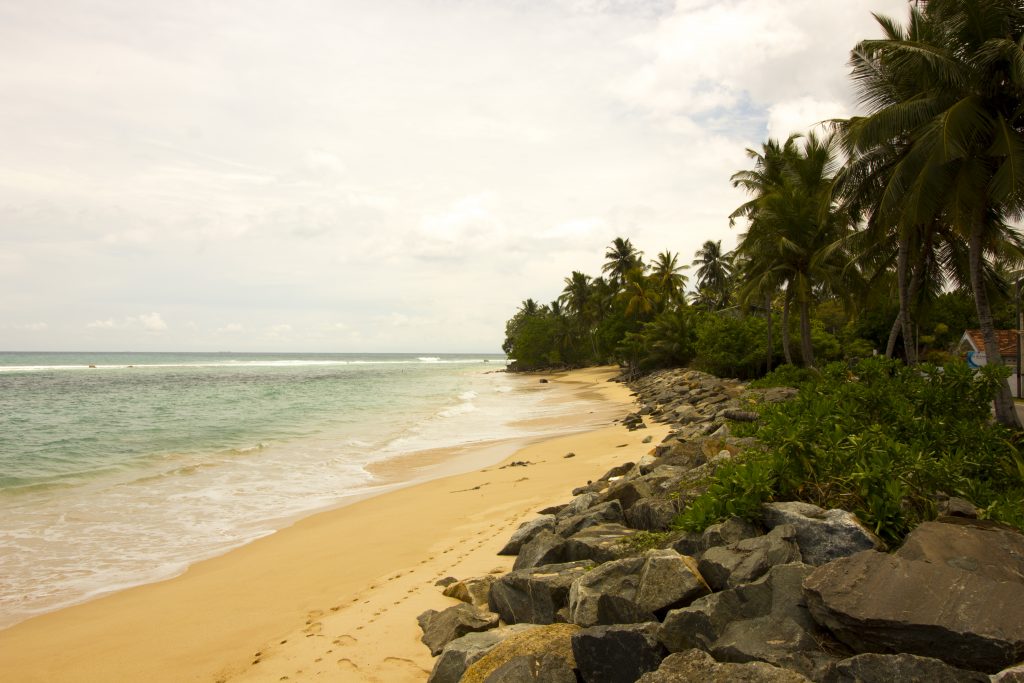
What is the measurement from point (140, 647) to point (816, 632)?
6.28 metres

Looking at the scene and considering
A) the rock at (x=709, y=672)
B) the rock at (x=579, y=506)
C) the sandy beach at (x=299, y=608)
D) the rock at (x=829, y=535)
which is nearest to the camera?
the rock at (x=709, y=672)

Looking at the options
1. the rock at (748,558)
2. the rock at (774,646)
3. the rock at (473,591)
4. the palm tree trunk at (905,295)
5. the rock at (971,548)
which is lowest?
the rock at (473,591)

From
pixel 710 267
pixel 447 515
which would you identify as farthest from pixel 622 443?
pixel 710 267

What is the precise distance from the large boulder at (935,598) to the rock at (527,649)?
5.29 feet

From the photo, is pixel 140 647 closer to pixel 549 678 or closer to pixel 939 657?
pixel 549 678

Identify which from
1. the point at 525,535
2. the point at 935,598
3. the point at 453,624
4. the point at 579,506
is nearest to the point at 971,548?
the point at 935,598

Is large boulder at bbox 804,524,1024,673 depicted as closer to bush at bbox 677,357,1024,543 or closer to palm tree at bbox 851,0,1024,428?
bush at bbox 677,357,1024,543

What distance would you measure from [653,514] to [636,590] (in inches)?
65.1

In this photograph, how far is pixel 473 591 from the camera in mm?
6184

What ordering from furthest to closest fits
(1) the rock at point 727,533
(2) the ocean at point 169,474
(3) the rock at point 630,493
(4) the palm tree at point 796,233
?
(4) the palm tree at point 796,233 → (2) the ocean at point 169,474 → (3) the rock at point 630,493 → (1) the rock at point 727,533

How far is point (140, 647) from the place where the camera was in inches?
243

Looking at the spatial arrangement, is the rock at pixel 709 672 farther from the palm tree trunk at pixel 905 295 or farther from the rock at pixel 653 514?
the palm tree trunk at pixel 905 295

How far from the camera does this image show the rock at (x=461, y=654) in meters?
4.52

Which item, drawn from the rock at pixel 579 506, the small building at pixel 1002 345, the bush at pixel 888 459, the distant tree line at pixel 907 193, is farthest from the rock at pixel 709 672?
the small building at pixel 1002 345
